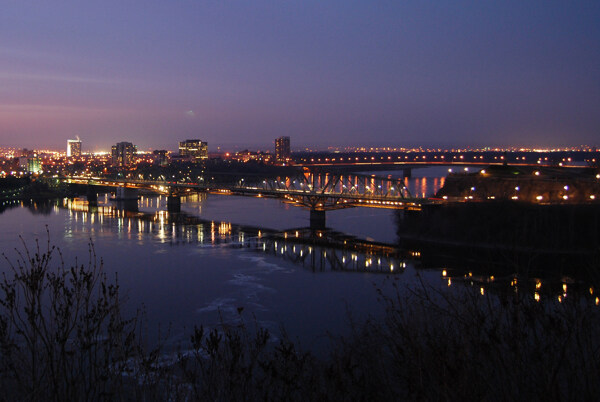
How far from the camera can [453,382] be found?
2.02m

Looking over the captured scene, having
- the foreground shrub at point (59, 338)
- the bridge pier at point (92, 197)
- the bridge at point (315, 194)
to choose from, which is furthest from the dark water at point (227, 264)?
the bridge pier at point (92, 197)

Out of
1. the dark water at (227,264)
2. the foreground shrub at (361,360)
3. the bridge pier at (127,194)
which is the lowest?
the dark water at (227,264)

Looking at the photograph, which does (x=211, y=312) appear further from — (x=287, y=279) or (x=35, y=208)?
(x=35, y=208)

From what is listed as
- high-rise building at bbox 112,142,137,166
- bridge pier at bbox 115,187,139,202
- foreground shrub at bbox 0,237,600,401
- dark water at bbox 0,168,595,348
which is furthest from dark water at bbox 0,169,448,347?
high-rise building at bbox 112,142,137,166

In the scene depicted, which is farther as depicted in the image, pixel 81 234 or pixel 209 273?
pixel 81 234

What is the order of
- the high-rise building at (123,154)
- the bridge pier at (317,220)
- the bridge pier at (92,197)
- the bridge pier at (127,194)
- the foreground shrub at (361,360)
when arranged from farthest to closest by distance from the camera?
the high-rise building at (123,154) < the bridge pier at (127,194) < the bridge pier at (92,197) < the bridge pier at (317,220) < the foreground shrub at (361,360)

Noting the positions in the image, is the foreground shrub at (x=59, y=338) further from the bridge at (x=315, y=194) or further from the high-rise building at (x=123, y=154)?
the high-rise building at (x=123, y=154)

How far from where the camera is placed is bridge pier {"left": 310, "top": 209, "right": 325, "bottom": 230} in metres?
17.9

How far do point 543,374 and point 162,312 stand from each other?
22.8 ft

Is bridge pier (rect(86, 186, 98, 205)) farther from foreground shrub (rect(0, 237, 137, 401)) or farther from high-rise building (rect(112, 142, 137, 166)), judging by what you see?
high-rise building (rect(112, 142, 137, 166))

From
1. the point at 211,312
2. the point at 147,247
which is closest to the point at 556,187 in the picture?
the point at 147,247

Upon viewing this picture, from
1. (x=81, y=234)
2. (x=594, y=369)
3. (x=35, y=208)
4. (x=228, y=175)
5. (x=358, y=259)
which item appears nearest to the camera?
(x=594, y=369)

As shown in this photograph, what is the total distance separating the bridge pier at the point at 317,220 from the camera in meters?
17.9

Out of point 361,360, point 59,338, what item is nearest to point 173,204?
point 361,360
